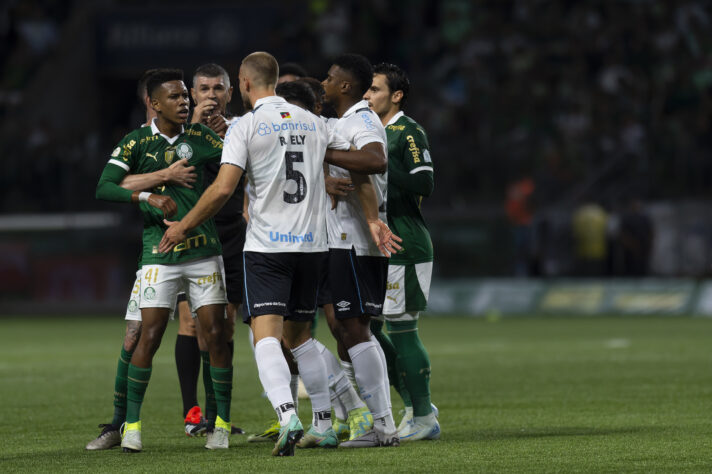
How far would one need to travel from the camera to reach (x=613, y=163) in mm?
21922

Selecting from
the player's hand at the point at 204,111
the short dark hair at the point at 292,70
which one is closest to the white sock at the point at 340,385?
the player's hand at the point at 204,111

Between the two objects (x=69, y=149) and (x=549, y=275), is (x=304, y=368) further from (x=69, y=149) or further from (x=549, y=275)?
(x=69, y=149)

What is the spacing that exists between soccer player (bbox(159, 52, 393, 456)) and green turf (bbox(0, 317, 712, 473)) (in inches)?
30.9

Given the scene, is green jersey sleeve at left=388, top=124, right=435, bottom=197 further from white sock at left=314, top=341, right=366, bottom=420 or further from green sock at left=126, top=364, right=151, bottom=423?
green sock at left=126, top=364, right=151, bottom=423

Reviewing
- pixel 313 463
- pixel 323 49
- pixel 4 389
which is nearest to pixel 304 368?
pixel 313 463

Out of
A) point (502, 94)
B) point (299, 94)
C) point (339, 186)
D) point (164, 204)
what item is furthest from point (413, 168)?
point (502, 94)

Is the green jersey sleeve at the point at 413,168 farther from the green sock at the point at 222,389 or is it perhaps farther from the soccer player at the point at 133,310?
the green sock at the point at 222,389

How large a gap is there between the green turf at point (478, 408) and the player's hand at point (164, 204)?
1.41 metres

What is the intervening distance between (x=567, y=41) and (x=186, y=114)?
18.5 metres

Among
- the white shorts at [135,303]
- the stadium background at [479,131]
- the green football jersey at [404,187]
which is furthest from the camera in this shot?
the stadium background at [479,131]

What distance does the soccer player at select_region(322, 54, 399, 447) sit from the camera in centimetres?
741

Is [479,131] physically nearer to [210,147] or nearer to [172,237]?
[210,147]

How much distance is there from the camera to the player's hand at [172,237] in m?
7.13

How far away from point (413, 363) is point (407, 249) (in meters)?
0.75
